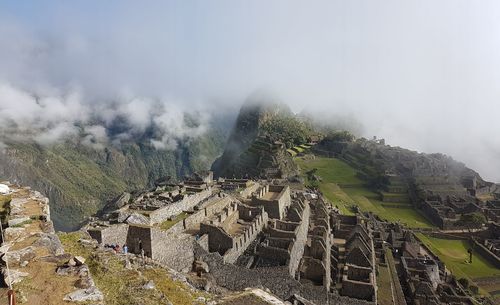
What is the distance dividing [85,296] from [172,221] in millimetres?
18441

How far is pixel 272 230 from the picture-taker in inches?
1314

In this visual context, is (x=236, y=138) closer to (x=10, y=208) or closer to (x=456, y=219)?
(x=456, y=219)

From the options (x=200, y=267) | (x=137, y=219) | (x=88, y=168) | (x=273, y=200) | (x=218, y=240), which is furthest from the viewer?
(x=88, y=168)

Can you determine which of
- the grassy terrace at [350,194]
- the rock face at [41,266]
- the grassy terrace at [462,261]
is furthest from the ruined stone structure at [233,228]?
the grassy terrace at [462,261]

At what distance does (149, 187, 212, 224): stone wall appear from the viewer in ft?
95.2

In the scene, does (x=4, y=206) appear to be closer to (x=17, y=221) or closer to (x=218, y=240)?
(x=17, y=221)

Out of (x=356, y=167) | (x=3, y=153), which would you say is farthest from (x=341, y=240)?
(x=3, y=153)

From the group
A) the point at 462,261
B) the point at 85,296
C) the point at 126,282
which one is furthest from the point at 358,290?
the point at 462,261

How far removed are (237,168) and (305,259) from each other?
5716 centimetres

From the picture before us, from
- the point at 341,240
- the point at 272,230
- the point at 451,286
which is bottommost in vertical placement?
the point at 451,286

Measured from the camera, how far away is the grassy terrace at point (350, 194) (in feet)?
240

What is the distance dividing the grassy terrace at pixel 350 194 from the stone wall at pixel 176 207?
104ft

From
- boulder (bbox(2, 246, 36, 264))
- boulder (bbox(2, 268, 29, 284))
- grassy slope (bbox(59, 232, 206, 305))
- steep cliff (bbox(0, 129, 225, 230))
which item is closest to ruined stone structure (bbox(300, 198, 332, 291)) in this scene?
grassy slope (bbox(59, 232, 206, 305))

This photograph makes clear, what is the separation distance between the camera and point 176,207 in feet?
105
